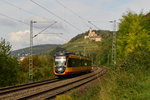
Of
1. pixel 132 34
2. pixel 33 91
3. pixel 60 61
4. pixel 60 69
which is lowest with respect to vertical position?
pixel 33 91

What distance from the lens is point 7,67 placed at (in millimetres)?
31891

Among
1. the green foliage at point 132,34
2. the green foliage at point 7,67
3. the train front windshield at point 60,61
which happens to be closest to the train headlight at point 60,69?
the train front windshield at point 60,61

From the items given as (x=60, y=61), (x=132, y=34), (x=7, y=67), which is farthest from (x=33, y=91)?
(x=132, y=34)

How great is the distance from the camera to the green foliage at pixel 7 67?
3142 centimetres

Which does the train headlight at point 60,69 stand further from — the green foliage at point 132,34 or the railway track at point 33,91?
the green foliage at point 132,34

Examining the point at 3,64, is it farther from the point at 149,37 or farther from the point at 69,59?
the point at 149,37

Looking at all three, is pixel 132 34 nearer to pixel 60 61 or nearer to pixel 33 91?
pixel 60 61

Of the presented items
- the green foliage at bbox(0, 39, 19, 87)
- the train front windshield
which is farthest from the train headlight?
the green foliage at bbox(0, 39, 19, 87)

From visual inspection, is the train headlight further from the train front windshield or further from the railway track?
the railway track

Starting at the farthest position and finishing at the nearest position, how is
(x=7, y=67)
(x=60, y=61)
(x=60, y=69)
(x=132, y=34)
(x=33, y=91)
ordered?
(x=132, y=34), (x=7, y=67), (x=60, y=61), (x=60, y=69), (x=33, y=91)

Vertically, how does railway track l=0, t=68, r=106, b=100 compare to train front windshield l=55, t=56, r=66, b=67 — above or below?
below

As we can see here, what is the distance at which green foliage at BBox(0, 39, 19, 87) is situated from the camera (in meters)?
31.4

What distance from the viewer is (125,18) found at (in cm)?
3666

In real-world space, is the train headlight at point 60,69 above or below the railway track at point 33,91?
above
